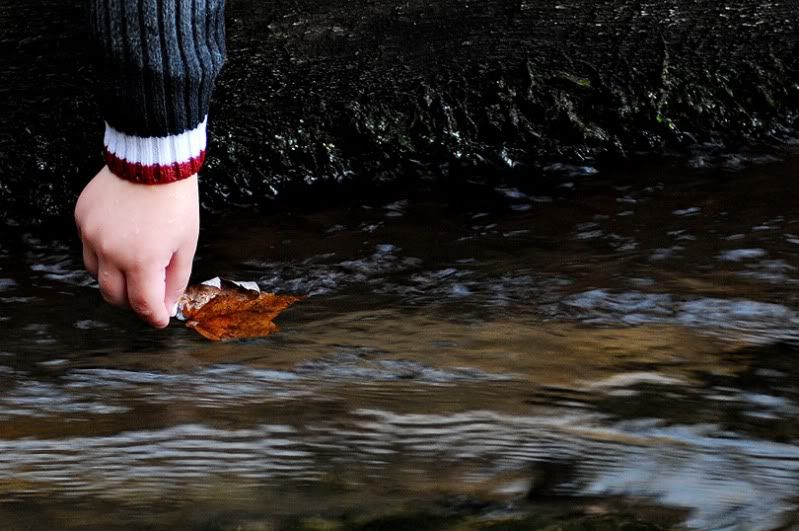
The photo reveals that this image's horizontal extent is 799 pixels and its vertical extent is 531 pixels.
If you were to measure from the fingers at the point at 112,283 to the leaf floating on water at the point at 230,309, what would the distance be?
0.83m

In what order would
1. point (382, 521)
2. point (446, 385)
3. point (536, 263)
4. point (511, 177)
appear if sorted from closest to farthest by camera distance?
point (382, 521) → point (446, 385) → point (536, 263) → point (511, 177)

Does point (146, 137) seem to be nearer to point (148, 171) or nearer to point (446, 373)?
point (148, 171)

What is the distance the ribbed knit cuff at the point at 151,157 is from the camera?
1604mm

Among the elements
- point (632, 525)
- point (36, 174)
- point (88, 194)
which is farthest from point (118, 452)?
point (36, 174)

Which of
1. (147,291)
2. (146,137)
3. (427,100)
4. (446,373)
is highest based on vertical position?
(146,137)

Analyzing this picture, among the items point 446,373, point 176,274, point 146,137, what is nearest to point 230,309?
point 446,373

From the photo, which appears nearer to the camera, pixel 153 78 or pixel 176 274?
pixel 153 78

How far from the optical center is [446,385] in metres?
2.09

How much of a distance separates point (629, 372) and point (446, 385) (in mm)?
352

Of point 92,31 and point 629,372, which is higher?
point 92,31

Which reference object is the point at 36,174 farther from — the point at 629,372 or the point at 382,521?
the point at 382,521

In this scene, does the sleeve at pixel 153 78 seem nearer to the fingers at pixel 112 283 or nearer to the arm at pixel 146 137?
the arm at pixel 146 137

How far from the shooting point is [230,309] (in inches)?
106

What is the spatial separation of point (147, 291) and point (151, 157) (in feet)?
0.65
